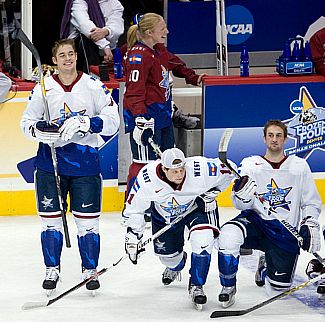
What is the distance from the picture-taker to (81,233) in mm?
6711

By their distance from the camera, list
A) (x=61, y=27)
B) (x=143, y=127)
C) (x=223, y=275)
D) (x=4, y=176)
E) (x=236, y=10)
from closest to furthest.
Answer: (x=223, y=275) → (x=143, y=127) → (x=4, y=176) → (x=61, y=27) → (x=236, y=10)

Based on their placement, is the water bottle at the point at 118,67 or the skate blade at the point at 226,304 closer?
the skate blade at the point at 226,304

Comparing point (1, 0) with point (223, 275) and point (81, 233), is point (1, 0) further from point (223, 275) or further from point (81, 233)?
point (223, 275)

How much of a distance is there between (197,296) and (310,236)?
0.68 m

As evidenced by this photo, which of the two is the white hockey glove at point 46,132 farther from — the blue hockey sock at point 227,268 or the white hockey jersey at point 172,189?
the blue hockey sock at point 227,268

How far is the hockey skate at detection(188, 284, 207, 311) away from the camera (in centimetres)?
631

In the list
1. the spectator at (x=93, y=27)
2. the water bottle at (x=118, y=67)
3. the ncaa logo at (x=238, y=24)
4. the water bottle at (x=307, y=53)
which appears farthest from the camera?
the ncaa logo at (x=238, y=24)

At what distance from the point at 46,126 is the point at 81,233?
0.67m

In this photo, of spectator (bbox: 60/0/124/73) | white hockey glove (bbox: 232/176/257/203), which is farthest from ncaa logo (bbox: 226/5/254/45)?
white hockey glove (bbox: 232/176/257/203)

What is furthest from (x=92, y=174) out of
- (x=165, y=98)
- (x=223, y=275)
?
(x=165, y=98)

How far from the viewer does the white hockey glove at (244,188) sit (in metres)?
6.27

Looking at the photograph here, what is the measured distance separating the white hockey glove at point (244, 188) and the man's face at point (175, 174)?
0.30 metres

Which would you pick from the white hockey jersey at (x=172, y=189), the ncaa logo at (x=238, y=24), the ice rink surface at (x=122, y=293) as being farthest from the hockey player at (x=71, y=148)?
the ncaa logo at (x=238, y=24)

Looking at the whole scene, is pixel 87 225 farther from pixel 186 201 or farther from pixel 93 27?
pixel 93 27
